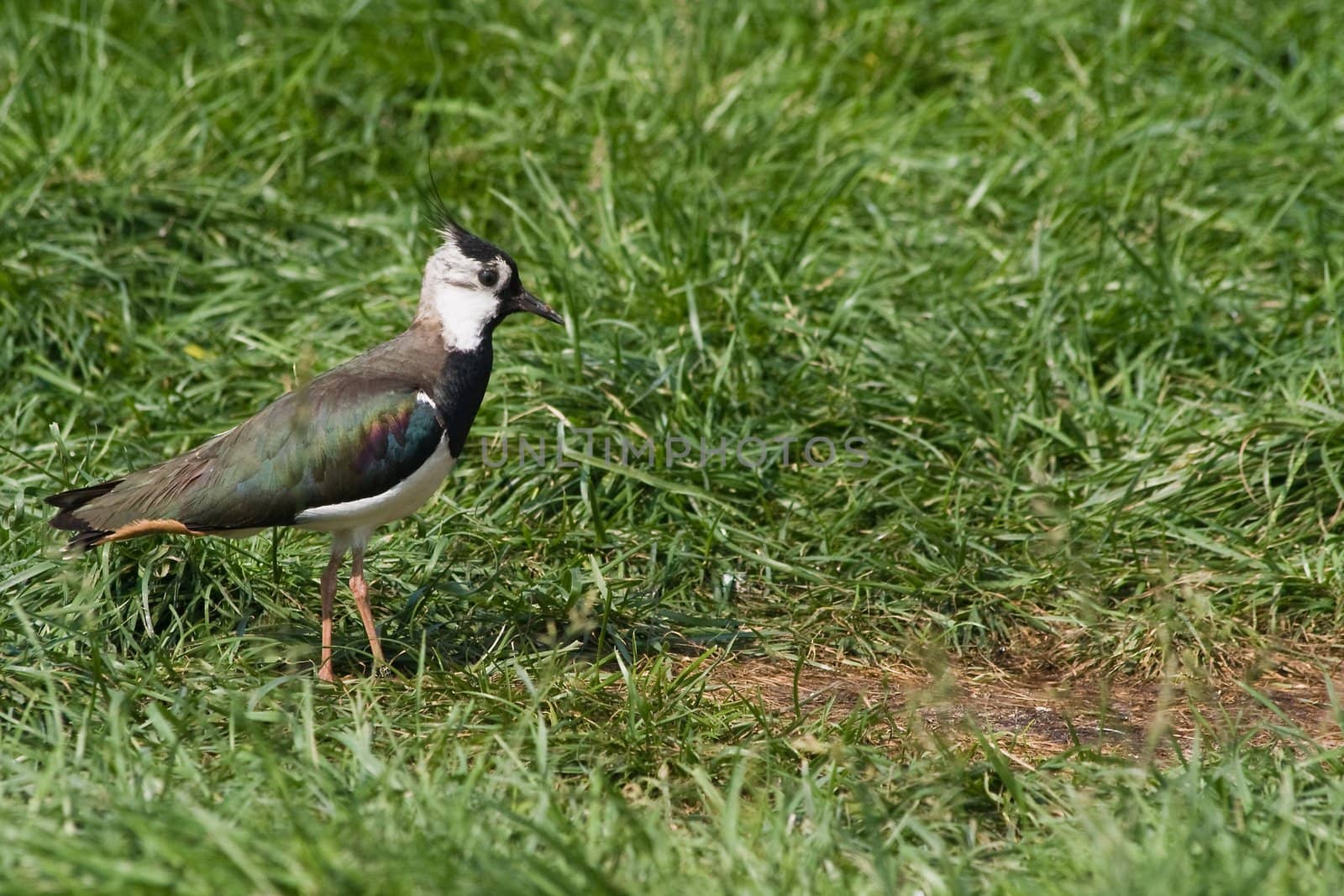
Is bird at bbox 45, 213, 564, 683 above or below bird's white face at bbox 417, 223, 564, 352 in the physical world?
below

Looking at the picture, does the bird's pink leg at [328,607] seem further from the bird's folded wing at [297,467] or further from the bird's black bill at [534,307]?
the bird's black bill at [534,307]

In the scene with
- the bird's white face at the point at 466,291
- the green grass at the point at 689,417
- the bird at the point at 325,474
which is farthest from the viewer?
the bird's white face at the point at 466,291

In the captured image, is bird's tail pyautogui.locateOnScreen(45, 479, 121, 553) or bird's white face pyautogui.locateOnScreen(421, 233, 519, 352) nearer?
bird's tail pyautogui.locateOnScreen(45, 479, 121, 553)

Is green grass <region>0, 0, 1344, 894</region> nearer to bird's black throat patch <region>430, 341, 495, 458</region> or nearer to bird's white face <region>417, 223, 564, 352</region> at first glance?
bird's black throat patch <region>430, 341, 495, 458</region>

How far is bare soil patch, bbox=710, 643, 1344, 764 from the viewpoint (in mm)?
4133

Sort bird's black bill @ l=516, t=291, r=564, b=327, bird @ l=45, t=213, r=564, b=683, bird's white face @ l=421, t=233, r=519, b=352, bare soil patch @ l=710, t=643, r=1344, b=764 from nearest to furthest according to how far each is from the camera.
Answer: bare soil patch @ l=710, t=643, r=1344, b=764 → bird @ l=45, t=213, r=564, b=683 → bird's white face @ l=421, t=233, r=519, b=352 → bird's black bill @ l=516, t=291, r=564, b=327

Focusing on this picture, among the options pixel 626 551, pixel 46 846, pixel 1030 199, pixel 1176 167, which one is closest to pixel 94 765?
pixel 46 846

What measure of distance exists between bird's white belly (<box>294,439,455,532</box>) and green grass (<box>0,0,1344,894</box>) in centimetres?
33

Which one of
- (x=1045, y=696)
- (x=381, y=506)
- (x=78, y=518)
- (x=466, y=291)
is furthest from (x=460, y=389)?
(x=1045, y=696)

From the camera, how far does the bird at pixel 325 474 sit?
4.27m

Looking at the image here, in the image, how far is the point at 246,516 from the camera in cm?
429

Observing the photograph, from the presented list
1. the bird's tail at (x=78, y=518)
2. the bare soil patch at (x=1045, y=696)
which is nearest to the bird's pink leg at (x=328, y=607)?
the bird's tail at (x=78, y=518)

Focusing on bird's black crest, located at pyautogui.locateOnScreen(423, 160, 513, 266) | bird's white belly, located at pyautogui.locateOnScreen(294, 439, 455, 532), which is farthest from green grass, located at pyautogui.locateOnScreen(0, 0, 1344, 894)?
bird's black crest, located at pyautogui.locateOnScreen(423, 160, 513, 266)

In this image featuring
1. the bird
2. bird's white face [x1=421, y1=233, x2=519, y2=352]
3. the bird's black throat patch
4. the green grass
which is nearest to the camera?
the green grass
